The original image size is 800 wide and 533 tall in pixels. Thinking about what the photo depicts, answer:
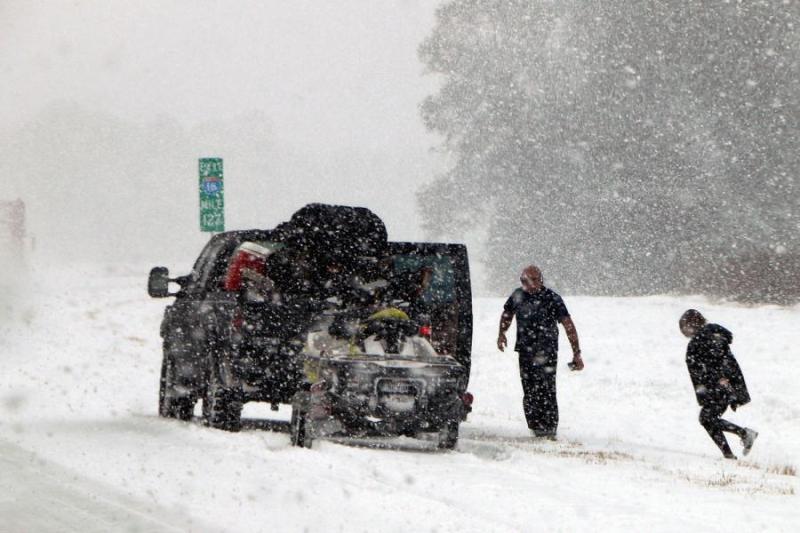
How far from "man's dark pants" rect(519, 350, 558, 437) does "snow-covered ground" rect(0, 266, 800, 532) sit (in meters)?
0.29

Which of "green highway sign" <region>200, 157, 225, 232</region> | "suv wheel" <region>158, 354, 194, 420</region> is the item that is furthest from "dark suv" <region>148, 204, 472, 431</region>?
"green highway sign" <region>200, 157, 225, 232</region>

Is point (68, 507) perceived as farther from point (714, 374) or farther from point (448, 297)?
point (714, 374)

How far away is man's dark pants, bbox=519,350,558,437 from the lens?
517 inches

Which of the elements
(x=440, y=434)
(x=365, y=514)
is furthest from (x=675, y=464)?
(x=365, y=514)

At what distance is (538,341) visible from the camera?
1313 centimetres

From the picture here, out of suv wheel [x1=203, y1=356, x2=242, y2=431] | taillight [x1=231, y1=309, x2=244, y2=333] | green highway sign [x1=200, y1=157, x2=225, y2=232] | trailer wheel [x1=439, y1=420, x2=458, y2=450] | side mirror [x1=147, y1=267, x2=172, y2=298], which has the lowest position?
trailer wheel [x1=439, y1=420, x2=458, y2=450]

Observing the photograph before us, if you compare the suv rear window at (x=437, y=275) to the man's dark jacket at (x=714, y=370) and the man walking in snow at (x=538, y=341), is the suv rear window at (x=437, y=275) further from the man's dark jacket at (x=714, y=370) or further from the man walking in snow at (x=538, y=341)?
the man's dark jacket at (x=714, y=370)

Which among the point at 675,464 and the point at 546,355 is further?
the point at 546,355

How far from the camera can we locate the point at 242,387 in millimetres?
10930

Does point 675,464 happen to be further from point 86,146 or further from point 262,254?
point 86,146

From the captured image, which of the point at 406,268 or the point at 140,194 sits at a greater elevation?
the point at 140,194

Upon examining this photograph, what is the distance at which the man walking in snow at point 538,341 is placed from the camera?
1312cm

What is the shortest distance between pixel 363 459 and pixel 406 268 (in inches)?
106

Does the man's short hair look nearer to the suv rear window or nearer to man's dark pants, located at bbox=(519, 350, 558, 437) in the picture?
man's dark pants, located at bbox=(519, 350, 558, 437)
